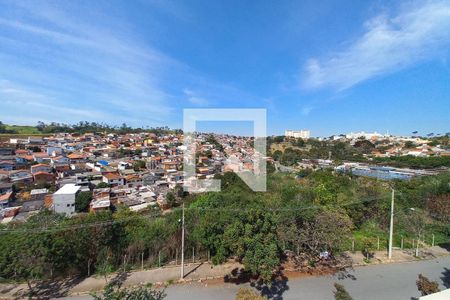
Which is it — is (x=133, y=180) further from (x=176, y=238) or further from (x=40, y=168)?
(x=176, y=238)

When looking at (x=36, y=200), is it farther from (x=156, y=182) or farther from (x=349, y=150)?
(x=349, y=150)

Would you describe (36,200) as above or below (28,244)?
below

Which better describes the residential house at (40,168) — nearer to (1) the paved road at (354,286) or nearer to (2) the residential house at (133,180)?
(2) the residential house at (133,180)

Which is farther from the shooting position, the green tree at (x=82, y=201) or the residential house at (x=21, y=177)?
the residential house at (x=21, y=177)

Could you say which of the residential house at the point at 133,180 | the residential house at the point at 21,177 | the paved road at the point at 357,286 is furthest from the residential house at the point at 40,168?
the paved road at the point at 357,286

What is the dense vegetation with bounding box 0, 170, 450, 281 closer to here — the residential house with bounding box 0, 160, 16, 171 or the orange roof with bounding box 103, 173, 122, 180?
the orange roof with bounding box 103, 173, 122, 180

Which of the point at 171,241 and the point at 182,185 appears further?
the point at 182,185

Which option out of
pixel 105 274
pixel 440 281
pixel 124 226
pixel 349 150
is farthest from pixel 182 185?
pixel 349 150
